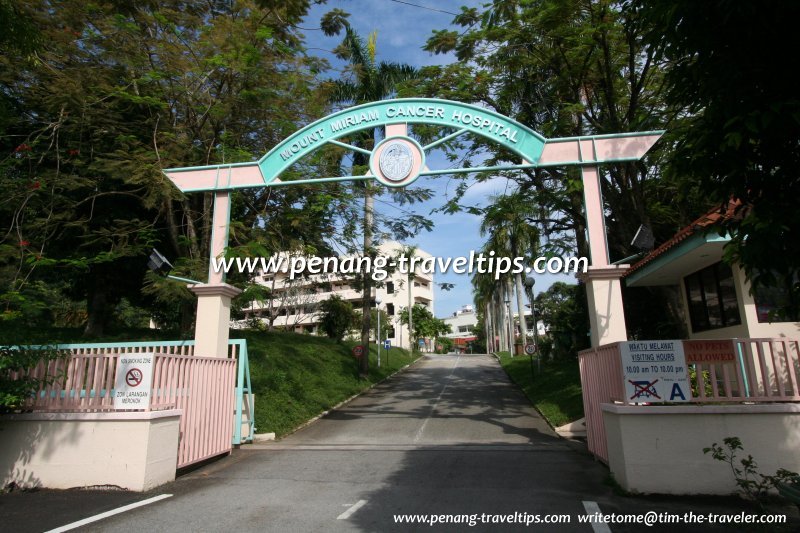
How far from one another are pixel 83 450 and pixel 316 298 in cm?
3981

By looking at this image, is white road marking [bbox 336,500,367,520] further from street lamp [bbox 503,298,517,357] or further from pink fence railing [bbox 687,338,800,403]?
street lamp [bbox 503,298,517,357]

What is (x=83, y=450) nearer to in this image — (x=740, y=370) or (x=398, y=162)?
(x=398, y=162)

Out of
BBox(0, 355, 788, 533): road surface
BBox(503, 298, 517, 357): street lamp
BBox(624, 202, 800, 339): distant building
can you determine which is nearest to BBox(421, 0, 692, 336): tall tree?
BBox(624, 202, 800, 339): distant building

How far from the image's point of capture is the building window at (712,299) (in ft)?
36.4

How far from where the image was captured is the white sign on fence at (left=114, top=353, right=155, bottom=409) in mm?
6582

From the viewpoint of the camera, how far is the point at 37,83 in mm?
11984

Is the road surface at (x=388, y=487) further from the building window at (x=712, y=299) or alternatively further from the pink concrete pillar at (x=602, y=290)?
the building window at (x=712, y=299)

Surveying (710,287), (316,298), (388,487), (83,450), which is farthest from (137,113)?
(316,298)

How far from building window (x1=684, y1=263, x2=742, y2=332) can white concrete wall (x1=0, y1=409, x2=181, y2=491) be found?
36.5 feet

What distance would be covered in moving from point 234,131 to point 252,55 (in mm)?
2879

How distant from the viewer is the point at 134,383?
662 centimetres

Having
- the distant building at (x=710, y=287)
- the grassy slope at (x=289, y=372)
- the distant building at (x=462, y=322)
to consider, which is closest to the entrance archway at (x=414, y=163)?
the distant building at (x=710, y=287)

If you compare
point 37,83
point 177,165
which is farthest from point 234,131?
point 37,83

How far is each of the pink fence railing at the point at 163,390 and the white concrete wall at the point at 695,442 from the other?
6.07 m
